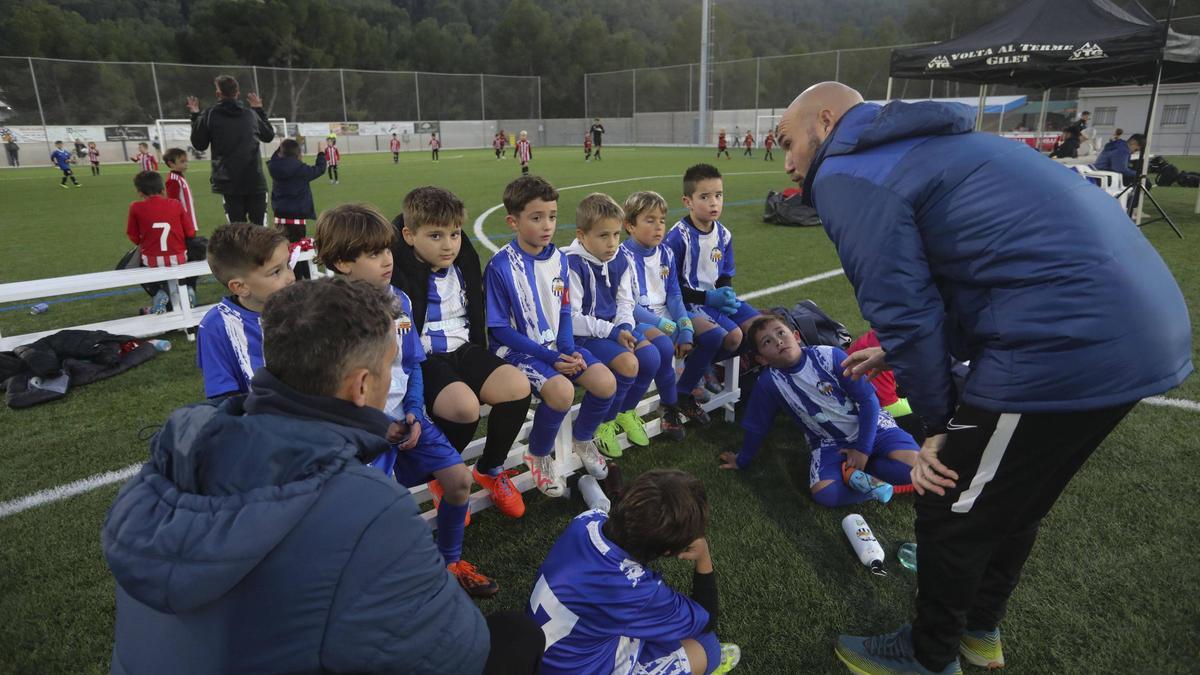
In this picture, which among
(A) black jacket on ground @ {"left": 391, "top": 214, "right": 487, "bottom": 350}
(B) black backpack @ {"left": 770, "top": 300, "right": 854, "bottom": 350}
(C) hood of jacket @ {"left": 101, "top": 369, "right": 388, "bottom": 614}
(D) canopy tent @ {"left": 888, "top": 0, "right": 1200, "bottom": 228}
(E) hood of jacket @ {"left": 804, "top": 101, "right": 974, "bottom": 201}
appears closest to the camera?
(C) hood of jacket @ {"left": 101, "top": 369, "right": 388, "bottom": 614}

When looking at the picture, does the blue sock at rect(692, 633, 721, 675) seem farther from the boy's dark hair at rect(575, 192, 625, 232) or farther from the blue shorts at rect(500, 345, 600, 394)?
the boy's dark hair at rect(575, 192, 625, 232)

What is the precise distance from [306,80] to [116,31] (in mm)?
19701

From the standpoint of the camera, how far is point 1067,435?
1893 millimetres

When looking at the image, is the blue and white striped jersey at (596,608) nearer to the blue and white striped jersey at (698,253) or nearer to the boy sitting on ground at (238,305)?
the boy sitting on ground at (238,305)

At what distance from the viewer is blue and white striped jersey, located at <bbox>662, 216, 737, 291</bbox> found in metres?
4.71

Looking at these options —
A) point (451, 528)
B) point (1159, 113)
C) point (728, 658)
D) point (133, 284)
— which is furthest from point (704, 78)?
point (728, 658)

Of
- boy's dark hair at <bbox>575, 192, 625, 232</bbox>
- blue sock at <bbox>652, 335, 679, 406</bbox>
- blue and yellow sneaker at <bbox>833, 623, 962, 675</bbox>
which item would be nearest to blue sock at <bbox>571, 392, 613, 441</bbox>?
blue sock at <bbox>652, 335, 679, 406</bbox>

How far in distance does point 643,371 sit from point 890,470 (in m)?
1.39

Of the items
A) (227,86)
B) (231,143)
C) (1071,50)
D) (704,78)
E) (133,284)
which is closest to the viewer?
(133,284)

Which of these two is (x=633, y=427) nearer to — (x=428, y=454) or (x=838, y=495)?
(x=838, y=495)

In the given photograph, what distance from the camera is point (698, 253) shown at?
15.5 feet

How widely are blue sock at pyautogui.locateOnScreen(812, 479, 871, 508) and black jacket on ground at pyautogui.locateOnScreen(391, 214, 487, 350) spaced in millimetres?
1867

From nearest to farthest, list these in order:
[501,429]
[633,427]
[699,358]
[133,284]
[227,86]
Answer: [501,429]
[633,427]
[699,358]
[133,284]
[227,86]

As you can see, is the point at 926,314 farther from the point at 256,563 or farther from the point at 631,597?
the point at 256,563
